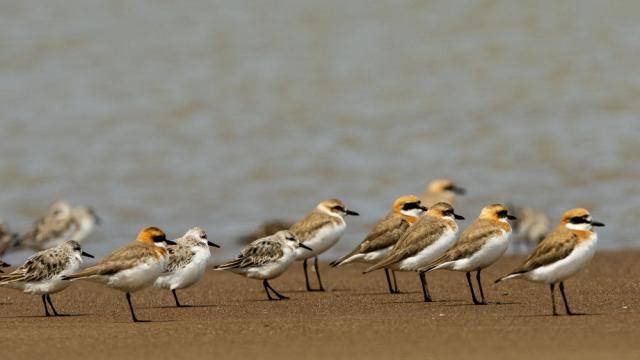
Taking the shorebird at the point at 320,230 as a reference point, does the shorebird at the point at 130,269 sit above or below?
above

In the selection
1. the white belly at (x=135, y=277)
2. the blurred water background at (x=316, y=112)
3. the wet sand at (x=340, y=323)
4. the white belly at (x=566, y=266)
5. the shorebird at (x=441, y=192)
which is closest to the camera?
the wet sand at (x=340, y=323)

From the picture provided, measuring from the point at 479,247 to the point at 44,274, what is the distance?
4.72 meters

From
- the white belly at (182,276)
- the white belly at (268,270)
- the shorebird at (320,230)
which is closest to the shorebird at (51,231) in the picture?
the shorebird at (320,230)

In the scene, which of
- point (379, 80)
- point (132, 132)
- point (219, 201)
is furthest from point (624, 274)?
point (379, 80)

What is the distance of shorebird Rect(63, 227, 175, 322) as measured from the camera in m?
14.1

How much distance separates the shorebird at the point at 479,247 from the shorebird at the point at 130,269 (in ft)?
10.3

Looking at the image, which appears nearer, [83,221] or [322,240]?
[322,240]

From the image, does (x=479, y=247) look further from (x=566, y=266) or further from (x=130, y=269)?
(x=130, y=269)

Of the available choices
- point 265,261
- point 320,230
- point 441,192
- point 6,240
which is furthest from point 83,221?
point 265,261

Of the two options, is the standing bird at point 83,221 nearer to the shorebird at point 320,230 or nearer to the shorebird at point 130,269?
the shorebird at point 320,230

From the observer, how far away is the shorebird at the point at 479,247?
1502cm

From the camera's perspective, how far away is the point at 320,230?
1794cm

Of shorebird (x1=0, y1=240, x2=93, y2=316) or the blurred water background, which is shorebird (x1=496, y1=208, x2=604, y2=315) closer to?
shorebird (x1=0, y1=240, x2=93, y2=316)

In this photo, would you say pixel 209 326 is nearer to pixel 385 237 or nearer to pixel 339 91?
pixel 385 237
